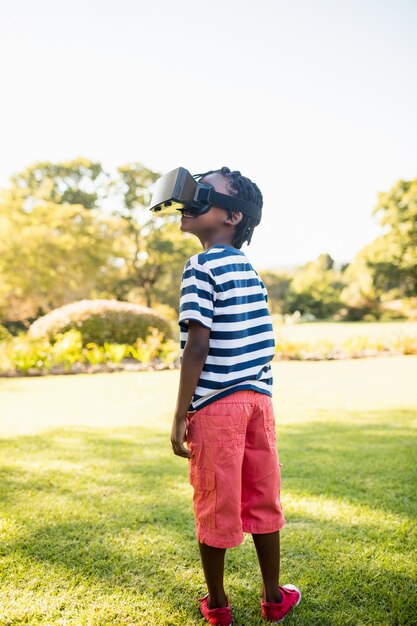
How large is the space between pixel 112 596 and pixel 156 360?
8.47 metres

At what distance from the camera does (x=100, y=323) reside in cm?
1121

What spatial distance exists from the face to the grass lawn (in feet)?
4.83

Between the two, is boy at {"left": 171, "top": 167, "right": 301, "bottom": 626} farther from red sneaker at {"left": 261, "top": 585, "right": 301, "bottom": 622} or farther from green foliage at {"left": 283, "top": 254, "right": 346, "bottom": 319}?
green foliage at {"left": 283, "top": 254, "right": 346, "bottom": 319}

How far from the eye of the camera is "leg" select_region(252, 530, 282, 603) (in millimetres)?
1921

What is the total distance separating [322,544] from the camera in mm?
2475

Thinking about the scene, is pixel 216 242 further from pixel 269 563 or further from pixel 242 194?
pixel 269 563

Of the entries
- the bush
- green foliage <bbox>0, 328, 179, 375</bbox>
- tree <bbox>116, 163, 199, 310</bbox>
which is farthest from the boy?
tree <bbox>116, 163, 199, 310</bbox>

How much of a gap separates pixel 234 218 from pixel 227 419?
80cm

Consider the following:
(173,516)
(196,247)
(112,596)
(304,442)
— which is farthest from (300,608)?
(196,247)

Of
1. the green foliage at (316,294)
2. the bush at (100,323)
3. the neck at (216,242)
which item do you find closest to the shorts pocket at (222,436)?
the neck at (216,242)

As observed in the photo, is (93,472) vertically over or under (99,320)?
under

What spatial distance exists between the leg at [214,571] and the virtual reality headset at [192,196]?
4.21ft

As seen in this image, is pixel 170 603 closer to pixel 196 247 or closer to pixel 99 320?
pixel 99 320

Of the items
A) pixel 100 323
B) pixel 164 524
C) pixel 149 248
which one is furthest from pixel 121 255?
pixel 164 524
